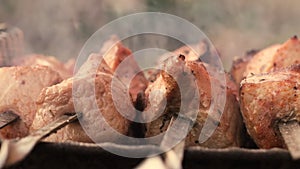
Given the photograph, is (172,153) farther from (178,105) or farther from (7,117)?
(7,117)

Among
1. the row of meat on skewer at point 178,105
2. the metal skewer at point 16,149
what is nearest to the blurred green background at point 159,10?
the row of meat on skewer at point 178,105

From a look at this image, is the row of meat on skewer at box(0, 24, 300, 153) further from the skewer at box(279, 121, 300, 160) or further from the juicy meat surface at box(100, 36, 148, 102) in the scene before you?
the juicy meat surface at box(100, 36, 148, 102)

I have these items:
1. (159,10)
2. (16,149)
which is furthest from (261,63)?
(159,10)

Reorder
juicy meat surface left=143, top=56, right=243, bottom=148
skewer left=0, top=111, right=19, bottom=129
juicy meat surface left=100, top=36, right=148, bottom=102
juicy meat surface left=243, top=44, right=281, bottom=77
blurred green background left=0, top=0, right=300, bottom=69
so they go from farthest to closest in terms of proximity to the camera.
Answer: blurred green background left=0, top=0, right=300, bottom=69, juicy meat surface left=243, top=44, right=281, bottom=77, juicy meat surface left=100, top=36, right=148, bottom=102, skewer left=0, top=111, right=19, bottom=129, juicy meat surface left=143, top=56, right=243, bottom=148

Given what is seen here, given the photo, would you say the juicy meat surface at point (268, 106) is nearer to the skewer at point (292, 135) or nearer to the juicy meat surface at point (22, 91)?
the skewer at point (292, 135)

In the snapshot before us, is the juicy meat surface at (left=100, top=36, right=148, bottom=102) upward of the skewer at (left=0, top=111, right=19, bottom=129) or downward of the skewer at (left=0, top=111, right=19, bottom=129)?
upward

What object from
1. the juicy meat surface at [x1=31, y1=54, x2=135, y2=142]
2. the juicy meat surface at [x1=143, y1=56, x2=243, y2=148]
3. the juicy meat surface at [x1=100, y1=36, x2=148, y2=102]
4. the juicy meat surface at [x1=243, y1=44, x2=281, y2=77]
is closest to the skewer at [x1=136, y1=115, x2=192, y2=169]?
the juicy meat surface at [x1=143, y1=56, x2=243, y2=148]
